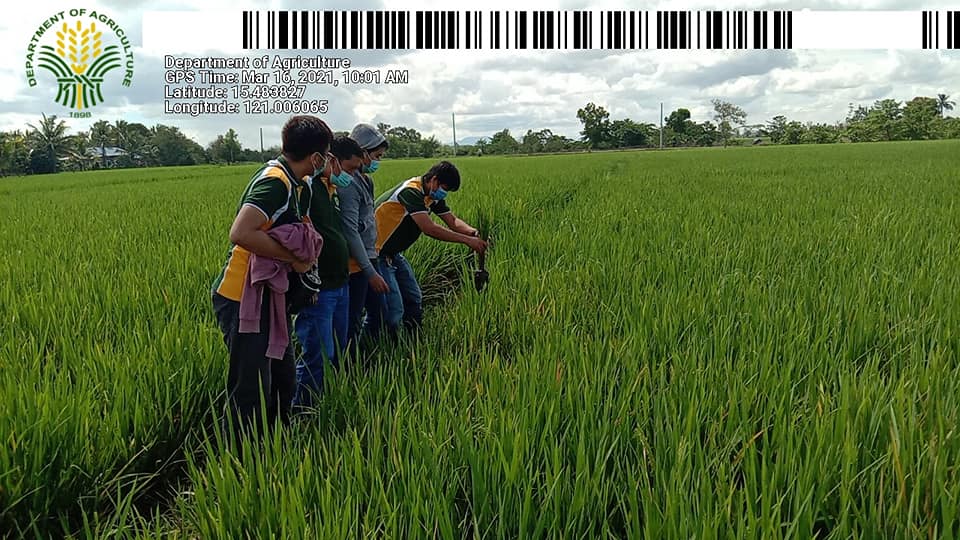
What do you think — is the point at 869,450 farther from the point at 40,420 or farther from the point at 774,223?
the point at 774,223

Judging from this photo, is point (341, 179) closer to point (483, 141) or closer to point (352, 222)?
point (352, 222)

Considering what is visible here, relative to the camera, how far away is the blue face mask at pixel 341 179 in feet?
7.52

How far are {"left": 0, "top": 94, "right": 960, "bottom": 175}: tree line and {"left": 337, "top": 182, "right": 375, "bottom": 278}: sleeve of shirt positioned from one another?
152 ft

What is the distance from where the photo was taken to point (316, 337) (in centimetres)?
230

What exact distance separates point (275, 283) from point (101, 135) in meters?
65.3

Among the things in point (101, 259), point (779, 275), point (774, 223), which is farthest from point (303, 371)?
point (774, 223)

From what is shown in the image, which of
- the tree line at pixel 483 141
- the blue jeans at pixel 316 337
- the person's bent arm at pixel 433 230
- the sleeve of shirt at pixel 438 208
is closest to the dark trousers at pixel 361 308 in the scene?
the blue jeans at pixel 316 337

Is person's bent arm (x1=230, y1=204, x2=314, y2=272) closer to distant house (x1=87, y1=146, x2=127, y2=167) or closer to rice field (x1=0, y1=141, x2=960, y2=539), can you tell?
rice field (x1=0, y1=141, x2=960, y2=539)

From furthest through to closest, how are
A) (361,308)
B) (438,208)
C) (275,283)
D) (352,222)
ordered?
(438,208)
(361,308)
(352,222)
(275,283)

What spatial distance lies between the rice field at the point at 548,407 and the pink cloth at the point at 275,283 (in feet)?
0.80

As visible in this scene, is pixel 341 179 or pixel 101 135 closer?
pixel 341 179

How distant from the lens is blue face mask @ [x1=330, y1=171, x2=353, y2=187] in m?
2.29

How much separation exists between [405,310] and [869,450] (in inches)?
87.3

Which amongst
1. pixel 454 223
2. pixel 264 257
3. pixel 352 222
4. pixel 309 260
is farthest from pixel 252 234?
pixel 454 223
